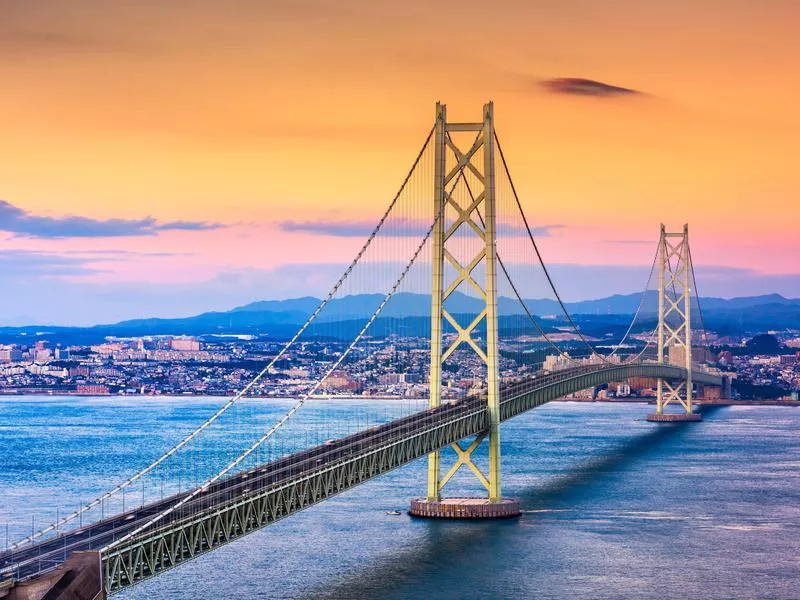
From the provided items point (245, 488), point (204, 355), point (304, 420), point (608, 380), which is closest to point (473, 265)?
point (245, 488)

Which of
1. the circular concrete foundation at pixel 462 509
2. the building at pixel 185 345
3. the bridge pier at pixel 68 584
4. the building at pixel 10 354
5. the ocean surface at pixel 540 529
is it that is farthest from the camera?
the building at pixel 185 345

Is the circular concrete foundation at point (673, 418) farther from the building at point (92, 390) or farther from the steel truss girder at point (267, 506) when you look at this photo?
the building at point (92, 390)

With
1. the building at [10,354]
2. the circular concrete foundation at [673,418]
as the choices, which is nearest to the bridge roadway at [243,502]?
the circular concrete foundation at [673,418]

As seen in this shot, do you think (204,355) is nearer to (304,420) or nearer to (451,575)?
(304,420)

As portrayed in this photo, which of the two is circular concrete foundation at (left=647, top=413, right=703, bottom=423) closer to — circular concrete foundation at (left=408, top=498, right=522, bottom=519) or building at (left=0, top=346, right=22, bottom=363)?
circular concrete foundation at (left=408, top=498, right=522, bottom=519)

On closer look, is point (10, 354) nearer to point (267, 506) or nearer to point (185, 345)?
point (185, 345)

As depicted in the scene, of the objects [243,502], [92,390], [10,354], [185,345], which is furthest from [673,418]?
[10,354]

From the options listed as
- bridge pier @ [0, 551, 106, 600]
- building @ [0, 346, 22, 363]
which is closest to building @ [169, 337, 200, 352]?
building @ [0, 346, 22, 363]
